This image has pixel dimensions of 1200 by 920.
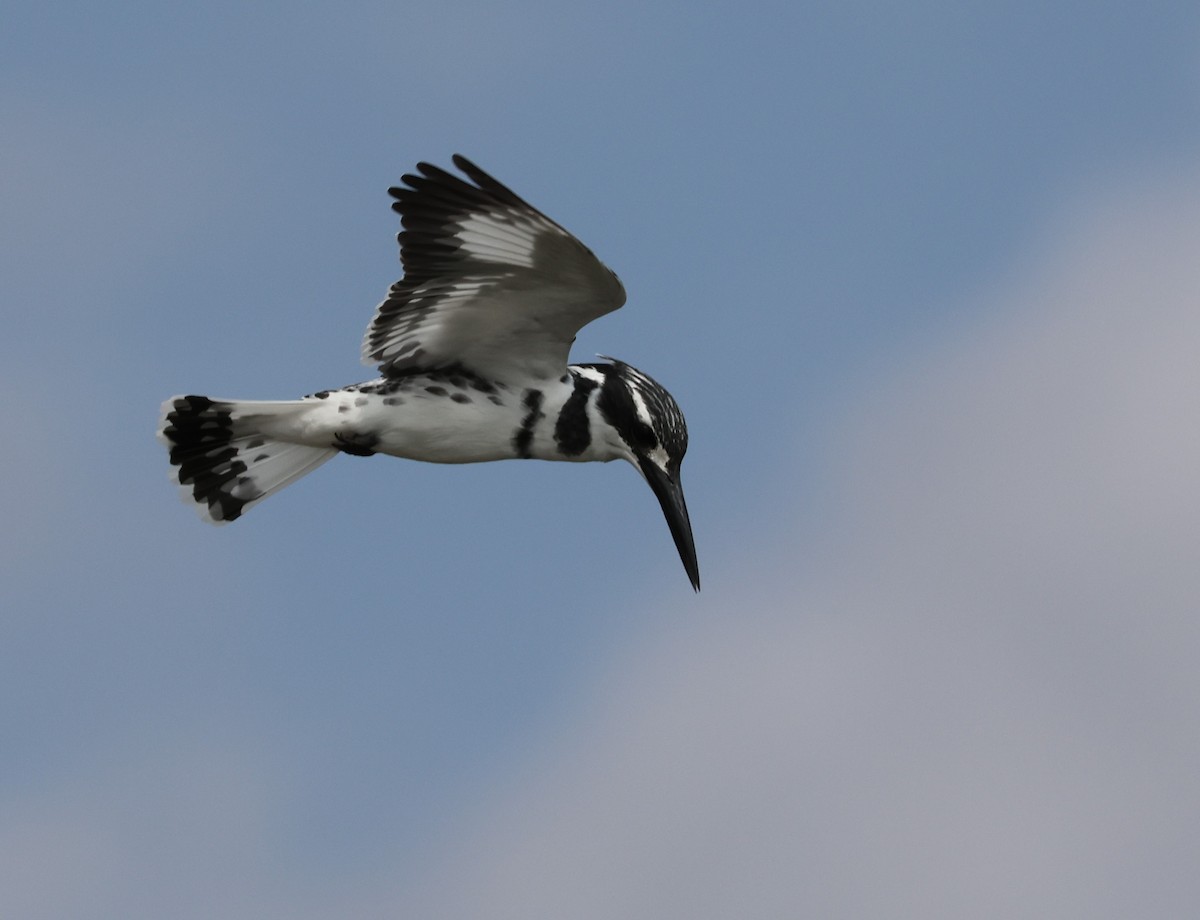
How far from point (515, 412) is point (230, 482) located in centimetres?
151

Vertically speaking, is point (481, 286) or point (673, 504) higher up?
point (481, 286)

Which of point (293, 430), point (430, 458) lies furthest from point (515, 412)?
point (293, 430)

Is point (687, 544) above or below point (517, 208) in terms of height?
below

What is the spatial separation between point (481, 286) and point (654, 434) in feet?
3.67

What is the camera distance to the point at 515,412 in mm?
9508

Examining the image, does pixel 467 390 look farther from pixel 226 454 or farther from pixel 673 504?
pixel 226 454

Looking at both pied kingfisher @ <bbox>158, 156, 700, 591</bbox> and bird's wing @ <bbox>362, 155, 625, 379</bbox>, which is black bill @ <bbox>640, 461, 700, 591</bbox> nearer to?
pied kingfisher @ <bbox>158, 156, 700, 591</bbox>

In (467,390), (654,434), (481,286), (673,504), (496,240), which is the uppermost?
(496,240)

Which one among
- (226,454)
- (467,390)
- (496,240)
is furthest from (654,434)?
(226,454)

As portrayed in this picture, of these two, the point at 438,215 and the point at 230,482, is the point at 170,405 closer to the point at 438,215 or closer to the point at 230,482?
the point at 230,482

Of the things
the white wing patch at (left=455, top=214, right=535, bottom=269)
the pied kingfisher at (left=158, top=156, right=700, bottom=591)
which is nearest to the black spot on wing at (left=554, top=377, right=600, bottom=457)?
the pied kingfisher at (left=158, top=156, right=700, bottom=591)

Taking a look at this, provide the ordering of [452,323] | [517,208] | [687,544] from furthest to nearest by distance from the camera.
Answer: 1. [687,544]
2. [452,323]
3. [517,208]

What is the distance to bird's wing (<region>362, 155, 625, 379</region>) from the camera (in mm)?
8812

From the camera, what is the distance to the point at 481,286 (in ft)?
29.9
